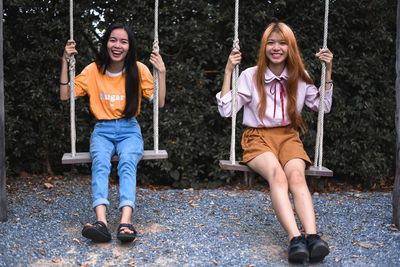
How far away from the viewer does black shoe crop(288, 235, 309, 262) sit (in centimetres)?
247

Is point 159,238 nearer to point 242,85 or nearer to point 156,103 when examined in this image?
point 156,103

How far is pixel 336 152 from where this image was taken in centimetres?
475

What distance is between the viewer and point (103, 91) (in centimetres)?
328

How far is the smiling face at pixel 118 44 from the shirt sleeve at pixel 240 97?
801mm

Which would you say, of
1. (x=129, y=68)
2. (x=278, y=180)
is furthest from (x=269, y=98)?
(x=129, y=68)

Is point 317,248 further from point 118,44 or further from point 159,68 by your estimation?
point 118,44

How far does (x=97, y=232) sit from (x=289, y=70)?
5.74 feet

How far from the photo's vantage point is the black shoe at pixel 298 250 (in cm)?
247

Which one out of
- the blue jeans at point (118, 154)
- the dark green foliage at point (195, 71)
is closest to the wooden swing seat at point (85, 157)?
the blue jeans at point (118, 154)

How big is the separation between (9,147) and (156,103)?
7.05ft

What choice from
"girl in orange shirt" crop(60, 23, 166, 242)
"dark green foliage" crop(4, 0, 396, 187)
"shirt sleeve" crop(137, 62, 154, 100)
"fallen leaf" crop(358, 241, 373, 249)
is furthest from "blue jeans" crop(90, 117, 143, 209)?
"fallen leaf" crop(358, 241, 373, 249)

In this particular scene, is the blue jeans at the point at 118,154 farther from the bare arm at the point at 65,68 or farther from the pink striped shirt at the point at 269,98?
the pink striped shirt at the point at 269,98

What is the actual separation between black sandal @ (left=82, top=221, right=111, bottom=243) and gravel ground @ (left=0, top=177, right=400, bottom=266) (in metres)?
0.06

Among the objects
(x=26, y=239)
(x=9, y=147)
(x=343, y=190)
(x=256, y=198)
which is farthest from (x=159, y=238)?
(x=343, y=190)
